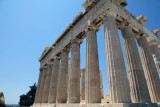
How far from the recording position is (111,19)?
45.6 ft

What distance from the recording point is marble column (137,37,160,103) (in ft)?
49.6

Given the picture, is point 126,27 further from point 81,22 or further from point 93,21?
point 81,22

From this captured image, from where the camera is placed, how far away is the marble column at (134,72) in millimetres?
11984

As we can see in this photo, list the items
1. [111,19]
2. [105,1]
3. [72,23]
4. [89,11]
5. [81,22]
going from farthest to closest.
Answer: [72,23] → [81,22] → [89,11] → [105,1] → [111,19]

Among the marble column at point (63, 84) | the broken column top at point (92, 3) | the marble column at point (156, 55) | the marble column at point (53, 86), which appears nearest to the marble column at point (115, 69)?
the broken column top at point (92, 3)

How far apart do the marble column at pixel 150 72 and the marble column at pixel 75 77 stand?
11.1 meters

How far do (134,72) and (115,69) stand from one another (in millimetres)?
4305

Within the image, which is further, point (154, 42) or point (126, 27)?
point (154, 42)

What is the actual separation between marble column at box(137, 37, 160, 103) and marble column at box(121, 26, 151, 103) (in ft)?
14.0

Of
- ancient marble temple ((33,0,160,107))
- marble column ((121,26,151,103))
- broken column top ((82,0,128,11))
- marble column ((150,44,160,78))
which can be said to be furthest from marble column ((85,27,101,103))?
marble column ((150,44,160,78))

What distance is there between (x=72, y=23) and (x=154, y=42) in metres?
18.6

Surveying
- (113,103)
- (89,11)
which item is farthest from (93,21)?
(113,103)

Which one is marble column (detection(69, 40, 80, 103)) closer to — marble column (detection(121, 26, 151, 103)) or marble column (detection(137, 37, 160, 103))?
marble column (detection(121, 26, 151, 103))

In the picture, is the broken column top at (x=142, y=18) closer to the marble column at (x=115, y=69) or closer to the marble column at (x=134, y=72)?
the marble column at (x=134, y=72)
